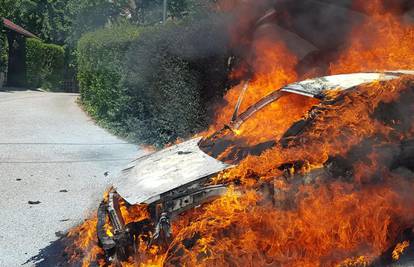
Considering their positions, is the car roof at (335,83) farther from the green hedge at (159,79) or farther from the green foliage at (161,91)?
the green foliage at (161,91)

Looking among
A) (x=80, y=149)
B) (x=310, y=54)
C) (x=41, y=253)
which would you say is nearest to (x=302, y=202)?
(x=41, y=253)

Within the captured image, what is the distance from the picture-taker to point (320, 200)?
152 inches

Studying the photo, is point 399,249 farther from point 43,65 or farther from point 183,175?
point 43,65

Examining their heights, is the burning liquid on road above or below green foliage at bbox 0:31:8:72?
above

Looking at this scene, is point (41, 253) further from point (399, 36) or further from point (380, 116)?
point (399, 36)

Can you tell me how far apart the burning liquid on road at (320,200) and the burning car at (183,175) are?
0.06m

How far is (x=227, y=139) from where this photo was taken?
5.01 m

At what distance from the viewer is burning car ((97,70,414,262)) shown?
3.74 m

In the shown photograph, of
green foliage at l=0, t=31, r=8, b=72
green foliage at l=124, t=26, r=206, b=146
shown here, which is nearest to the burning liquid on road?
green foliage at l=124, t=26, r=206, b=146

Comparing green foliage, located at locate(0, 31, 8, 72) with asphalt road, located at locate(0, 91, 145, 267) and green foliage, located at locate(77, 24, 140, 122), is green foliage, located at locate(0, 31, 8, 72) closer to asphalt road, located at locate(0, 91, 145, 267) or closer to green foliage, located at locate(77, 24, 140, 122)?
green foliage, located at locate(77, 24, 140, 122)

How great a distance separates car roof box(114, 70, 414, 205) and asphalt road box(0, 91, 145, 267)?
159cm

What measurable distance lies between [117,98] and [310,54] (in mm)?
6388

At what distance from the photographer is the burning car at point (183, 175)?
12.3 feet

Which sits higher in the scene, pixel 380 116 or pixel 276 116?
pixel 380 116
